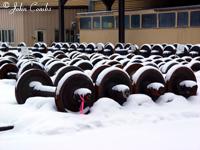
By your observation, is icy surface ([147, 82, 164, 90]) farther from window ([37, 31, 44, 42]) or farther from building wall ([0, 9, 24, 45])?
window ([37, 31, 44, 42])

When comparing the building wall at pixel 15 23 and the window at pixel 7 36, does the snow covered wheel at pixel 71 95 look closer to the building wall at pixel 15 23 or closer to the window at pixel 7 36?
the building wall at pixel 15 23

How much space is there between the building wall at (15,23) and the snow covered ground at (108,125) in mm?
31078

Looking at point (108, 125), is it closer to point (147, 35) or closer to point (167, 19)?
point (167, 19)

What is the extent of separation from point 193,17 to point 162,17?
2.33 m

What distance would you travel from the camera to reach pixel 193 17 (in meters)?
22.2

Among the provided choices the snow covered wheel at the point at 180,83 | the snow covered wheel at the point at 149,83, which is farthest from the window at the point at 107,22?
the snow covered wheel at the point at 149,83

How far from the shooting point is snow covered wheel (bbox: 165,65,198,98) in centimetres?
789

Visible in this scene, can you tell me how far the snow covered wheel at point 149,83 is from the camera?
7497 mm

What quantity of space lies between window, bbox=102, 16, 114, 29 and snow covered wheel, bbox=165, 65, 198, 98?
67.2ft

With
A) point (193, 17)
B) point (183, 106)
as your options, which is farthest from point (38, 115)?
point (193, 17)

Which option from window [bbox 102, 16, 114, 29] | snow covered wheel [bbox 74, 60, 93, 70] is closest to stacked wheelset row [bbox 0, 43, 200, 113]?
snow covered wheel [bbox 74, 60, 93, 70]

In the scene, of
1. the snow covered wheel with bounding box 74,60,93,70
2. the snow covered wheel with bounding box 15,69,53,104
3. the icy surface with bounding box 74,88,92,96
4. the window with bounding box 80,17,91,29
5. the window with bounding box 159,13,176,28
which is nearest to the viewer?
the icy surface with bounding box 74,88,92,96

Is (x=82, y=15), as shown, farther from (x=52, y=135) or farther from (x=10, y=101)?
(x=52, y=135)

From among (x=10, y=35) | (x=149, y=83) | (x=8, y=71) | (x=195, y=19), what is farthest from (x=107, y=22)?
(x=149, y=83)
